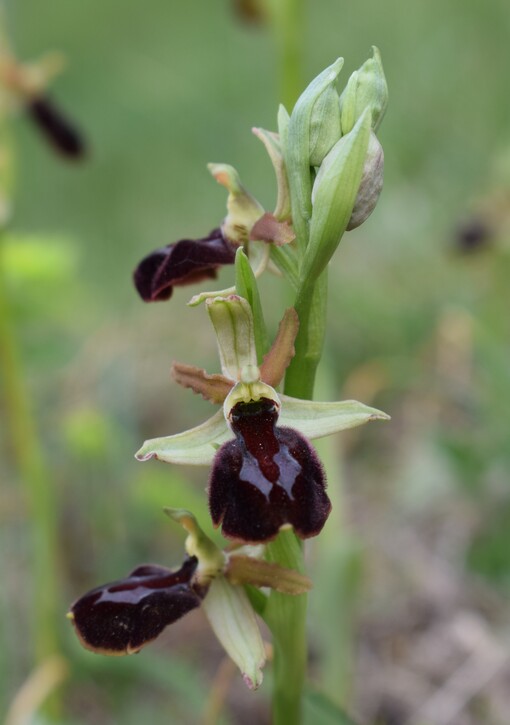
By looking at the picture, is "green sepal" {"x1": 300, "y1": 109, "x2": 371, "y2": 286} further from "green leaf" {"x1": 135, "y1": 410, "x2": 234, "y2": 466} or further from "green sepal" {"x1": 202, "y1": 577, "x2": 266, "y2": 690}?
"green sepal" {"x1": 202, "y1": 577, "x2": 266, "y2": 690}

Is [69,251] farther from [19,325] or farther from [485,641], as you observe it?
[485,641]

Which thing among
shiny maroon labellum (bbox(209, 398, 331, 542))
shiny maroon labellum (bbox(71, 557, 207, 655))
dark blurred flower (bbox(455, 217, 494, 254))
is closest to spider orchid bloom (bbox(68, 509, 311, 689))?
shiny maroon labellum (bbox(71, 557, 207, 655))

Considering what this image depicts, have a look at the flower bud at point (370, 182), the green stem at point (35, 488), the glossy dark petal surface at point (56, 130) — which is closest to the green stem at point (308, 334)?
the flower bud at point (370, 182)

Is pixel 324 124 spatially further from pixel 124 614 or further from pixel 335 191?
pixel 124 614

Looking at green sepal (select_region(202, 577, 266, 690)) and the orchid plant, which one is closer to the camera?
the orchid plant

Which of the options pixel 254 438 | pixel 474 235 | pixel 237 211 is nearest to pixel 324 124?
pixel 237 211

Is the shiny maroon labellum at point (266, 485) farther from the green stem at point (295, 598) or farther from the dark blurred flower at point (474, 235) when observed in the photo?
the dark blurred flower at point (474, 235)

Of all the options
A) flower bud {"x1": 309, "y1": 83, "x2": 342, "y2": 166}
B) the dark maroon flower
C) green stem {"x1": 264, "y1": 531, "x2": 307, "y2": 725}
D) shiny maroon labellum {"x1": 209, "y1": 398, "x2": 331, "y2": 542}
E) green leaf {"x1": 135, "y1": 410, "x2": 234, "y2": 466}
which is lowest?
green stem {"x1": 264, "y1": 531, "x2": 307, "y2": 725}

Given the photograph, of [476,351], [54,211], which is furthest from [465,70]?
[476,351]
